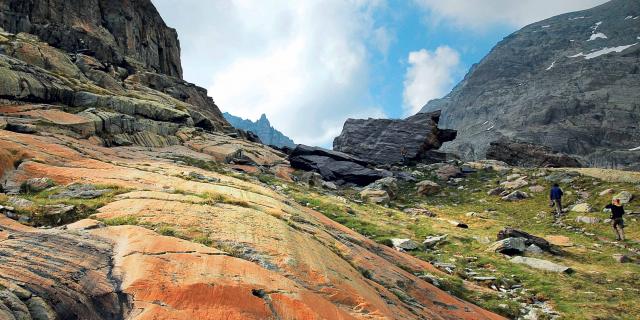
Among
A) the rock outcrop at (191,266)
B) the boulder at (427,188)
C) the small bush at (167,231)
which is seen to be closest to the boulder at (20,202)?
the rock outcrop at (191,266)

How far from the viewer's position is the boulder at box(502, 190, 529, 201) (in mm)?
37625

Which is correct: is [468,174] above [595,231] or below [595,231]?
above

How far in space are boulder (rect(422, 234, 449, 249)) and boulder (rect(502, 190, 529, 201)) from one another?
17124 millimetres

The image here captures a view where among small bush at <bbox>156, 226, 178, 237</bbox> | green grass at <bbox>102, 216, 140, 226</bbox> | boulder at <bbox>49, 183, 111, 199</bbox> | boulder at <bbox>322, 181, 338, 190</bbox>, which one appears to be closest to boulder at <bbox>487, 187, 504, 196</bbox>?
boulder at <bbox>322, 181, 338, 190</bbox>

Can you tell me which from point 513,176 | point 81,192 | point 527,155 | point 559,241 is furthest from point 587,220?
point 527,155

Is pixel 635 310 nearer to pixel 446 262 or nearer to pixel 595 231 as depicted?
pixel 446 262

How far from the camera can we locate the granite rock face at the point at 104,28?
61.2m

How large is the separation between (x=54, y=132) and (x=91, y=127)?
4.99 m

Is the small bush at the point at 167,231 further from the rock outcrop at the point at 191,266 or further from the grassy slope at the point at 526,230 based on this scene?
the grassy slope at the point at 526,230

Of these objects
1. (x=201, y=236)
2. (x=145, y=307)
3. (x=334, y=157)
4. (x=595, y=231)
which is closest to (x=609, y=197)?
(x=595, y=231)

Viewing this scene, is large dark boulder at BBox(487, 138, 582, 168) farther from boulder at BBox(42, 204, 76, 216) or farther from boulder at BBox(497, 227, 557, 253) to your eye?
boulder at BBox(42, 204, 76, 216)

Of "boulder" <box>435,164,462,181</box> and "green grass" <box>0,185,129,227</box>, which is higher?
"boulder" <box>435,164,462,181</box>

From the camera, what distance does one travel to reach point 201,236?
406 inches

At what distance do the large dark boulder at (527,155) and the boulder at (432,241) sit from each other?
49.5 meters
